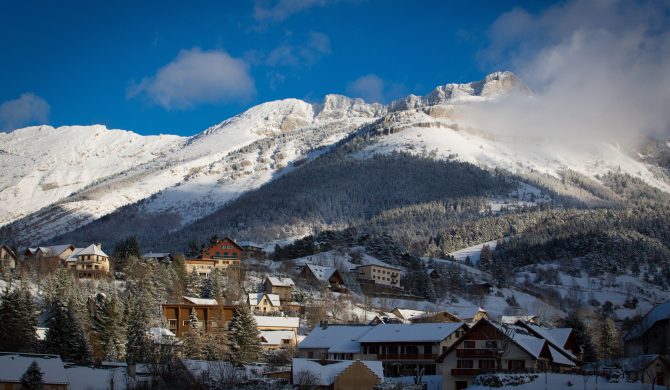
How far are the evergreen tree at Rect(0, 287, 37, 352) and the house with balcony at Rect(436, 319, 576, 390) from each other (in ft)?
110

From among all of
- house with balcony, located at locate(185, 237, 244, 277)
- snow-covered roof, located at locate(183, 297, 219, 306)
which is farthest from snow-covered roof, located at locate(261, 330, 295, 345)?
house with balcony, located at locate(185, 237, 244, 277)

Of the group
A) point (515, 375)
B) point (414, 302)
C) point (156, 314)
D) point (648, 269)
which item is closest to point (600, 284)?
point (648, 269)

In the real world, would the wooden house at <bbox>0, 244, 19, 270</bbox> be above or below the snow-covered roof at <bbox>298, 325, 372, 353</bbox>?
above

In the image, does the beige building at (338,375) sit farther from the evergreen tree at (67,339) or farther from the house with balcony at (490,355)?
the evergreen tree at (67,339)

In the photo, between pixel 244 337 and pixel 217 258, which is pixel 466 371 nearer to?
pixel 244 337

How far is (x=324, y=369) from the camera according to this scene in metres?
69.9

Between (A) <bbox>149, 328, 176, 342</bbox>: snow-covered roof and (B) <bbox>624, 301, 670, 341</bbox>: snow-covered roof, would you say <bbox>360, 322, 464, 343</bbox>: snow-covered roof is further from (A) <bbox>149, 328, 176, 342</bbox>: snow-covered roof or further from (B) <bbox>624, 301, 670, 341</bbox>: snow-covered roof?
(A) <bbox>149, 328, 176, 342</bbox>: snow-covered roof

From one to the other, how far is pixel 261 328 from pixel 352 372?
103 feet

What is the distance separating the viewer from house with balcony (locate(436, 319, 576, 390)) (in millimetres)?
71938

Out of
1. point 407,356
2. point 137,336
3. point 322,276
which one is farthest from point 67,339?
point 322,276

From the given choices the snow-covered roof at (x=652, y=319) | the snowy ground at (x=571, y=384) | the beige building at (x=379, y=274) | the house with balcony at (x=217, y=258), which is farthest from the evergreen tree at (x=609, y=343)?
the house with balcony at (x=217, y=258)

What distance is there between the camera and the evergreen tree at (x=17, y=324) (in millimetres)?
72562

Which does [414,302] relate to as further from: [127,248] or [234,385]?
[234,385]

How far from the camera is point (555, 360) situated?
7462cm
